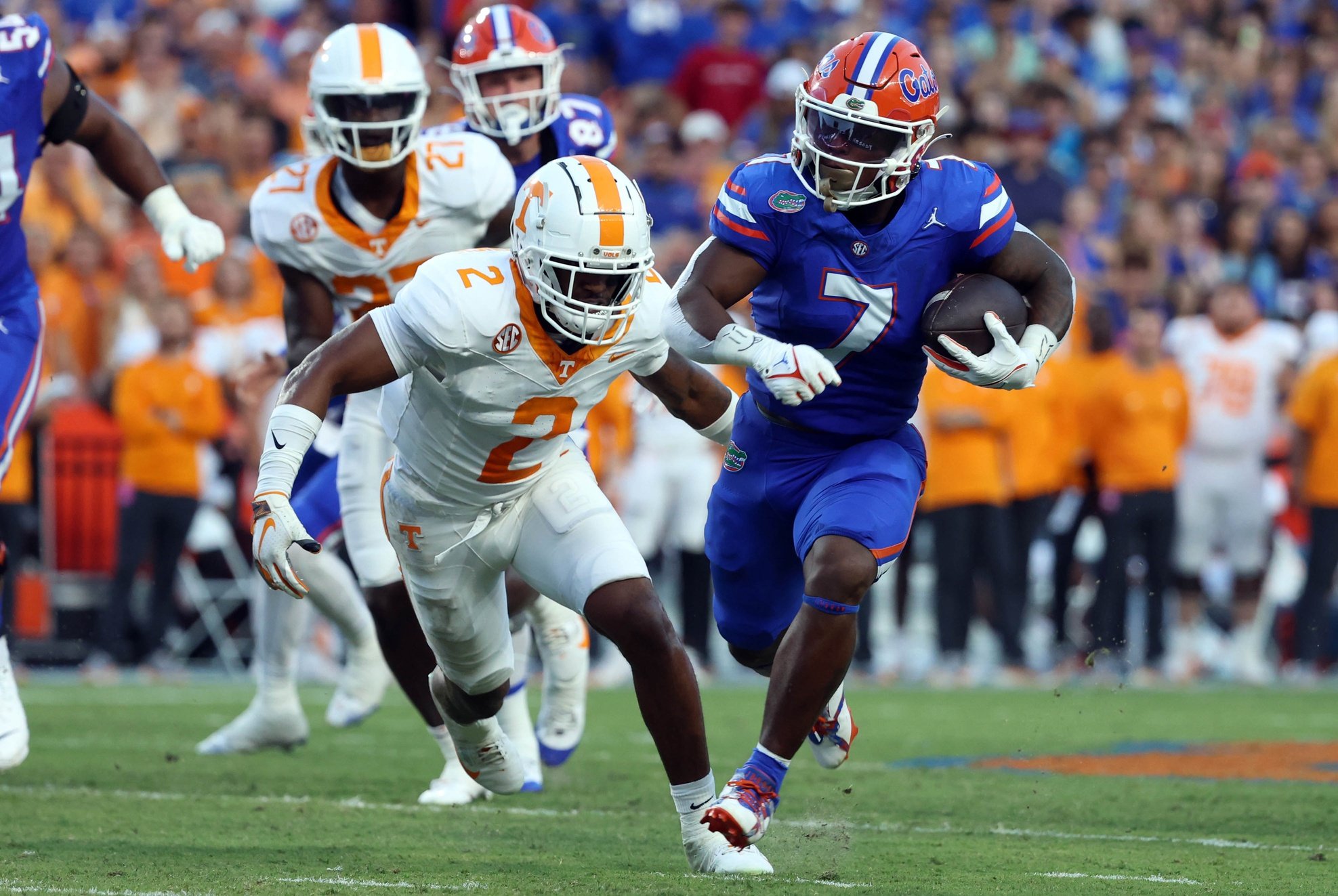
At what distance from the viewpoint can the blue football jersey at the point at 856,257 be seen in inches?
185

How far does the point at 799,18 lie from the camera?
45.5 feet

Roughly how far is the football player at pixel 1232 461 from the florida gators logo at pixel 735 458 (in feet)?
19.1

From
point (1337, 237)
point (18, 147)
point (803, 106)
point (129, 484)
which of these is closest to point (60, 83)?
point (18, 147)

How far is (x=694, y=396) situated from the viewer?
15.7 feet

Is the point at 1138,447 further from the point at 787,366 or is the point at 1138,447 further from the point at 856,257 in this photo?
the point at 787,366

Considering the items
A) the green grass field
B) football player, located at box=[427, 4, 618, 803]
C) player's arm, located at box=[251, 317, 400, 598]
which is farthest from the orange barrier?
player's arm, located at box=[251, 317, 400, 598]

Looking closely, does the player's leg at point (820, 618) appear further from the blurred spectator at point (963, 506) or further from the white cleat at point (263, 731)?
the blurred spectator at point (963, 506)

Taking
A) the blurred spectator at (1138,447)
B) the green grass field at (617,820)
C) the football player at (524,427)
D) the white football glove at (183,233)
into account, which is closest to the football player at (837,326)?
the football player at (524,427)

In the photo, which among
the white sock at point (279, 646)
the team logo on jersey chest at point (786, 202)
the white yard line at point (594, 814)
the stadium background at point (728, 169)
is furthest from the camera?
the stadium background at point (728, 169)

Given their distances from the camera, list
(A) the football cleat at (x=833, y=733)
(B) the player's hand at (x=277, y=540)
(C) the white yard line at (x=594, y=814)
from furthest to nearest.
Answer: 1. (A) the football cleat at (x=833, y=733)
2. (C) the white yard line at (x=594, y=814)
3. (B) the player's hand at (x=277, y=540)

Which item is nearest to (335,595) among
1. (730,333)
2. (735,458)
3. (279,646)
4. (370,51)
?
(279,646)

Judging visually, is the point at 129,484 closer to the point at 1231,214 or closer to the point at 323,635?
the point at 323,635

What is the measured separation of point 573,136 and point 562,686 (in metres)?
1.82

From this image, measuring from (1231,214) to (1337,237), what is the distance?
3.70 ft
